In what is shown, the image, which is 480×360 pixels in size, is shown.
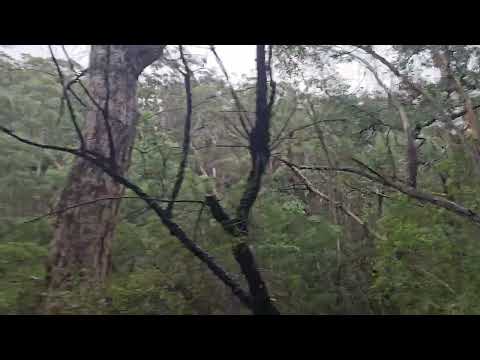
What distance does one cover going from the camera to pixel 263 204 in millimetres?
4590

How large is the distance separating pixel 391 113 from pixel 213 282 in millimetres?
2669

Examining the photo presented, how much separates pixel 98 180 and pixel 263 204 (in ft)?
5.48

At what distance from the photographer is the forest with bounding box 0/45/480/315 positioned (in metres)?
3.23

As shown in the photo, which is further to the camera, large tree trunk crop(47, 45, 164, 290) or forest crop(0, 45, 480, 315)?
large tree trunk crop(47, 45, 164, 290)

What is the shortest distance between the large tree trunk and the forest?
13 mm

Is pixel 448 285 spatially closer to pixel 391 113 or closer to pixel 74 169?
pixel 391 113

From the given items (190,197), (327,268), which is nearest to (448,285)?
(327,268)

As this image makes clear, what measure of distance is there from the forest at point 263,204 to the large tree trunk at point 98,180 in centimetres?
1

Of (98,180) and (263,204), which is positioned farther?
(263,204)

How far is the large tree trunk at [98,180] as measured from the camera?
3.73m

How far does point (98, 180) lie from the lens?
3990 mm

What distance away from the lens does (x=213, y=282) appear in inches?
157

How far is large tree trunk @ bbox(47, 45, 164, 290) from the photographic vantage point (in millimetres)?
3734

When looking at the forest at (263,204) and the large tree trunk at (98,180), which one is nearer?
the forest at (263,204)
